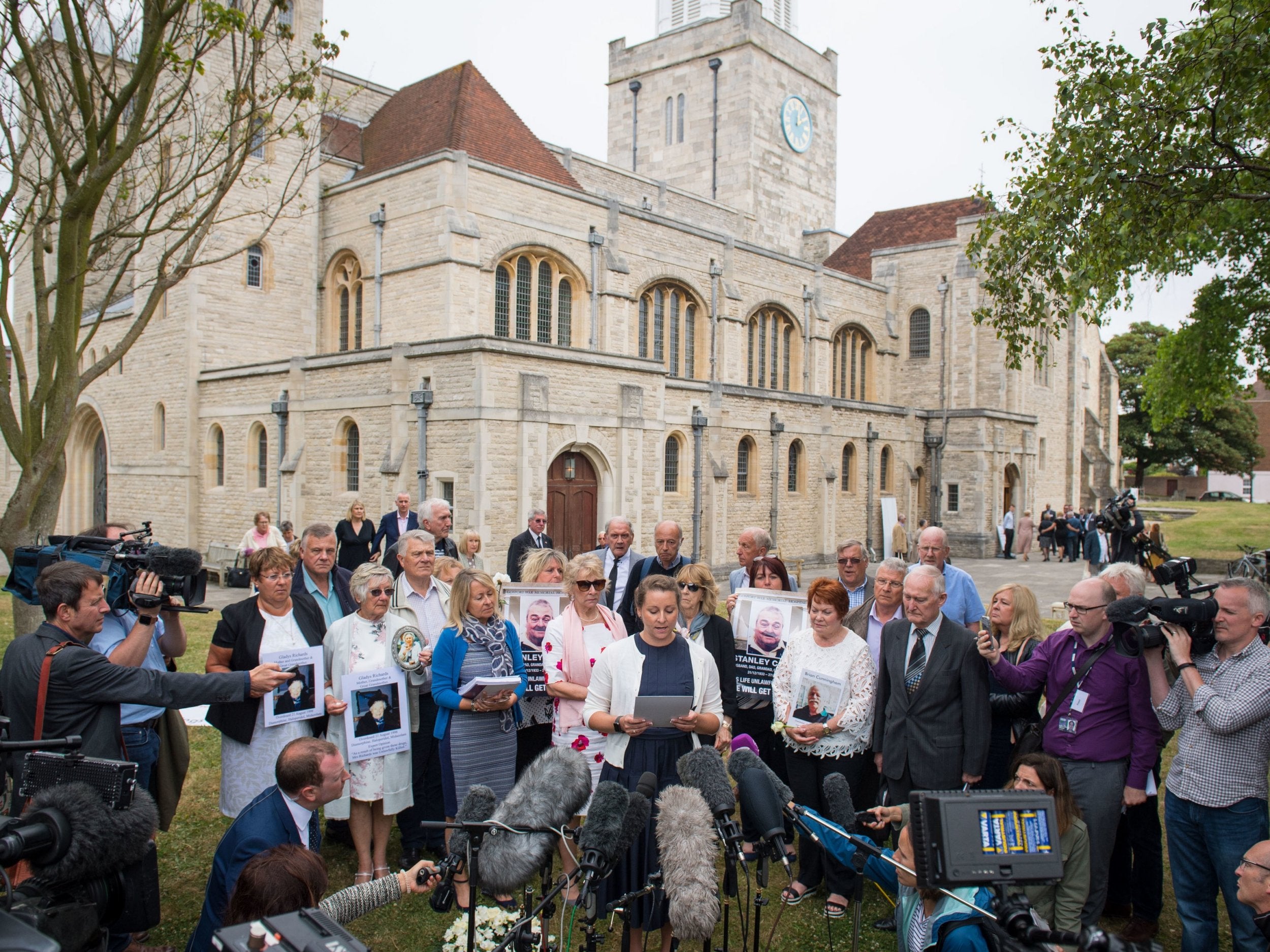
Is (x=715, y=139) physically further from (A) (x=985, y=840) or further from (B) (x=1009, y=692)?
(A) (x=985, y=840)

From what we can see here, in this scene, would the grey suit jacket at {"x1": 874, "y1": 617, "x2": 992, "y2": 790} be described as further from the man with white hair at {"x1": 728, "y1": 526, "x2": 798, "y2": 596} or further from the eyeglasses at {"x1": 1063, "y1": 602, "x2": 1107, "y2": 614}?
the man with white hair at {"x1": 728, "y1": 526, "x2": 798, "y2": 596}

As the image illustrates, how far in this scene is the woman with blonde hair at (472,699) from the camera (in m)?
5.19

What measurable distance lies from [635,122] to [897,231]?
13376 millimetres

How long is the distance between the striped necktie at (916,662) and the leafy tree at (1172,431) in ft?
194

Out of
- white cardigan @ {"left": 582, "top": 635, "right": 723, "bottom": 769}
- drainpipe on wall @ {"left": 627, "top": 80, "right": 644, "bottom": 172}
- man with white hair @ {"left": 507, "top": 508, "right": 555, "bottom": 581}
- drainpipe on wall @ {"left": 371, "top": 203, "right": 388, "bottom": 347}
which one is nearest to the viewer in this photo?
white cardigan @ {"left": 582, "top": 635, "right": 723, "bottom": 769}

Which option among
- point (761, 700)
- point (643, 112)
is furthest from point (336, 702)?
point (643, 112)

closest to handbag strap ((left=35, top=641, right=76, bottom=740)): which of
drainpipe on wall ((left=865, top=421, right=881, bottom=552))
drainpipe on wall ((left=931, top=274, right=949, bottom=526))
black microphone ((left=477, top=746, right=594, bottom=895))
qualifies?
black microphone ((left=477, top=746, right=594, bottom=895))

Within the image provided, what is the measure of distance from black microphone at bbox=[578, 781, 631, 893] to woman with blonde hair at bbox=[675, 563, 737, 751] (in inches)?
80.7

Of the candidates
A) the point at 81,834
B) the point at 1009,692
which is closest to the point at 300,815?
the point at 81,834

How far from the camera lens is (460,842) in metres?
3.47

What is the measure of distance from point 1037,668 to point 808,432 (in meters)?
23.2

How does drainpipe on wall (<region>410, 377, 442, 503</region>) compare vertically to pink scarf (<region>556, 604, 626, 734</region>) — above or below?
above

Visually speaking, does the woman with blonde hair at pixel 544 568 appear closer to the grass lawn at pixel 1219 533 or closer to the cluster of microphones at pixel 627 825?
the cluster of microphones at pixel 627 825

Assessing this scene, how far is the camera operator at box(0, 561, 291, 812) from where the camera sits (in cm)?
421
